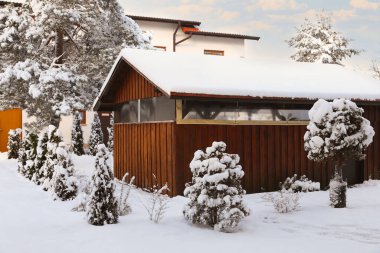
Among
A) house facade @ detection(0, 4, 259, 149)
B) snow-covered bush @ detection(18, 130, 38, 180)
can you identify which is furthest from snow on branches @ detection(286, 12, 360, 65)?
snow-covered bush @ detection(18, 130, 38, 180)

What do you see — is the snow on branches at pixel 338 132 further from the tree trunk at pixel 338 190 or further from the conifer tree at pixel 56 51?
the conifer tree at pixel 56 51

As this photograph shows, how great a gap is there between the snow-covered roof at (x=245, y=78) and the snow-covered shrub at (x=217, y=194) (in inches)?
109

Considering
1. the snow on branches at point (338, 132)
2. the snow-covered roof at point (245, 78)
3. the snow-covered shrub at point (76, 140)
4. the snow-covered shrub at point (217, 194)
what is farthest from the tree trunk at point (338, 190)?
the snow-covered shrub at point (76, 140)

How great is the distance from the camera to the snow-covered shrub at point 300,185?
1286 cm

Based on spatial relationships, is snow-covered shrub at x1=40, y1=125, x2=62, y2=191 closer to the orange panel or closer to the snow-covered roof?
the snow-covered roof

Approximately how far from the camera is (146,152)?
13648 millimetres

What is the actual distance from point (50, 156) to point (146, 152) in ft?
9.37

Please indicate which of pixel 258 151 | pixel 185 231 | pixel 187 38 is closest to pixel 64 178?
pixel 185 231

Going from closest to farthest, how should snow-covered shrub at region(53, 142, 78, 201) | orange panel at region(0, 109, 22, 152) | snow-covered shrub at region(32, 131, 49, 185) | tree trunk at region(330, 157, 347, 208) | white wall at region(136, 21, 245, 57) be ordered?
tree trunk at region(330, 157, 347, 208) < snow-covered shrub at region(53, 142, 78, 201) < snow-covered shrub at region(32, 131, 49, 185) < orange panel at region(0, 109, 22, 152) < white wall at region(136, 21, 245, 57)

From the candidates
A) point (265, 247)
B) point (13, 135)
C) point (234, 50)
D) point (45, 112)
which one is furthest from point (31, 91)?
point (234, 50)

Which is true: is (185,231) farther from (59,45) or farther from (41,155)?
(59,45)

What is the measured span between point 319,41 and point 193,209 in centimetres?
3000

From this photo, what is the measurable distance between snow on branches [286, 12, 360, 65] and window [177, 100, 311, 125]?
22.2 meters

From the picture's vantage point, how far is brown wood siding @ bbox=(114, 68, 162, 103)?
43.7 ft
